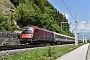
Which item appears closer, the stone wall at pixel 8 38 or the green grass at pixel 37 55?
the green grass at pixel 37 55

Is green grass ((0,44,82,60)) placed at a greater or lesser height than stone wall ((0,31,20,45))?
lesser

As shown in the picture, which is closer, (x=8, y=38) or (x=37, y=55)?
(x=37, y=55)

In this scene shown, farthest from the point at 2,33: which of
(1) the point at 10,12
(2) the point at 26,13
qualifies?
(1) the point at 10,12

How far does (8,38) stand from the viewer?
119ft

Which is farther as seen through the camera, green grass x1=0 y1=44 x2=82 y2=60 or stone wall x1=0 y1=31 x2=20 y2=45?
stone wall x1=0 y1=31 x2=20 y2=45

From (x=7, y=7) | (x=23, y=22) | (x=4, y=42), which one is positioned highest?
Result: (x=7, y=7)

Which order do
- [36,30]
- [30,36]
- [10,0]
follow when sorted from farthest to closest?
[10,0]
[36,30]
[30,36]

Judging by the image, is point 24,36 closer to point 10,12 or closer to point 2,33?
point 2,33

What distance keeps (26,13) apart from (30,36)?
1914 cm

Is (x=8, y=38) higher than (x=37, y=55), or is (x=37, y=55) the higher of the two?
(x=8, y=38)

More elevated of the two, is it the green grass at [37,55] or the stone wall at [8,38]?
the stone wall at [8,38]

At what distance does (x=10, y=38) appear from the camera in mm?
36781

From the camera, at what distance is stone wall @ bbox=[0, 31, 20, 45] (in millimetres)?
33969

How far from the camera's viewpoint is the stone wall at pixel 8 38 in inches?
1337
